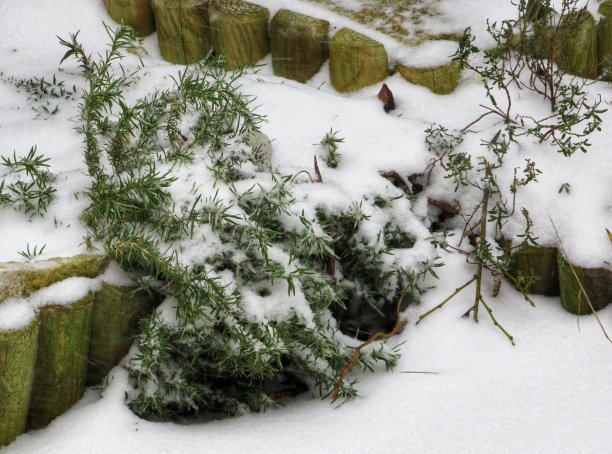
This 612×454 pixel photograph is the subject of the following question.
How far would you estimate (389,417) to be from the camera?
6.91 ft

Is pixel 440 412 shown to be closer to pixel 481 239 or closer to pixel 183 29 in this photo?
pixel 481 239

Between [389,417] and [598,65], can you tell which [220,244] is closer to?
[389,417]

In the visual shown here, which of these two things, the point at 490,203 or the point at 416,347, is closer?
the point at 416,347

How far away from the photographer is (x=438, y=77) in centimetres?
301

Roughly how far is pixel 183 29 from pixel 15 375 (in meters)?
1.93

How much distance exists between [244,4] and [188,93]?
1114 millimetres

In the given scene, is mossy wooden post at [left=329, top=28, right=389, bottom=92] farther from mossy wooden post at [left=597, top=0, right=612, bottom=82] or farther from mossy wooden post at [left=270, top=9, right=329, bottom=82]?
mossy wooden post at [left=597, top=0, right=612, bottom=82]

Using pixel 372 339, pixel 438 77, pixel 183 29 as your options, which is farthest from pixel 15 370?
pixel 438 77

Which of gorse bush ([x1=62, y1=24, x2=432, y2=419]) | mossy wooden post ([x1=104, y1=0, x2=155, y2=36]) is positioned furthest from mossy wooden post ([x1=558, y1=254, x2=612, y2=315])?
mossy wooden post ([x1=104, y1=0, x2=155, y2=36])

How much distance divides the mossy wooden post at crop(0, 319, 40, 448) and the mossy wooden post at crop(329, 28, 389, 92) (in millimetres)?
1722

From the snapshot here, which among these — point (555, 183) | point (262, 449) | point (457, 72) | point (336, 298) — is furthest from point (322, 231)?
point (457, 72)

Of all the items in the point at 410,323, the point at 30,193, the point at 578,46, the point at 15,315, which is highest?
the point at 578,46

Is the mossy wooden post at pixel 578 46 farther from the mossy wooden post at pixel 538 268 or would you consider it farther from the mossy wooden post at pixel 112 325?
the mossy wooden post at pixel 112 325

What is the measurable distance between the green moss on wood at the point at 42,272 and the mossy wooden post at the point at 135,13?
5.59 feet
